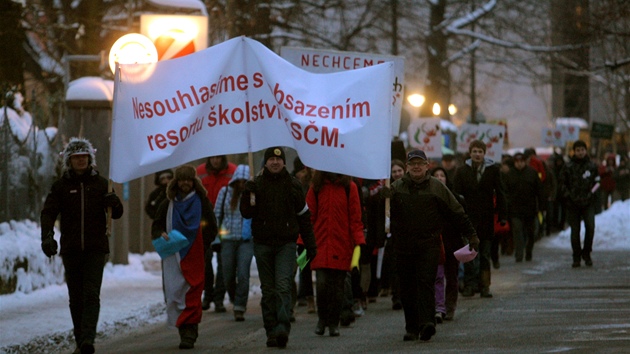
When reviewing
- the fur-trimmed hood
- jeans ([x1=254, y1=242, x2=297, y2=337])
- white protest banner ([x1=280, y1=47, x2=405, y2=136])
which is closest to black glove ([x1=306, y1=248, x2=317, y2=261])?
jeans ([x1=254, y1=242, x2=297, y2=337])

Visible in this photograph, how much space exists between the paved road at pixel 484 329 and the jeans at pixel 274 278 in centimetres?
28

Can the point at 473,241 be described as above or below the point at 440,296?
above

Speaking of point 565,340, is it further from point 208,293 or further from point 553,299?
point 208,293

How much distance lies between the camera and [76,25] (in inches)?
1113

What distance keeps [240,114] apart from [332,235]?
5.36 ft

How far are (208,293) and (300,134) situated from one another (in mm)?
4669

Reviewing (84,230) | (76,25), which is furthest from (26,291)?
(76,25)

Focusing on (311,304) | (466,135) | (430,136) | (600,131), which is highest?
(600,131)

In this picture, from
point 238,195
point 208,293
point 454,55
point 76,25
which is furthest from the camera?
point 454,55

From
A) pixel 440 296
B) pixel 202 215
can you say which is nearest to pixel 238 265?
pixel 202 215

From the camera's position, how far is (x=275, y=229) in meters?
11.1

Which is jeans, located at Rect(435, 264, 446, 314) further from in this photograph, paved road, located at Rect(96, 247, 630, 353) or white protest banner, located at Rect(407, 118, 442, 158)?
white protest banner, located at Rect(407, 118, 442, 158)

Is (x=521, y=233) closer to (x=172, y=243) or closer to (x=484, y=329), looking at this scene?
(x=484, y=329)

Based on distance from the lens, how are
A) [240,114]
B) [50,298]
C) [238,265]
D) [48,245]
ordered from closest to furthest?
[48,245]
[240,114]
[238,265]
[50,298]
